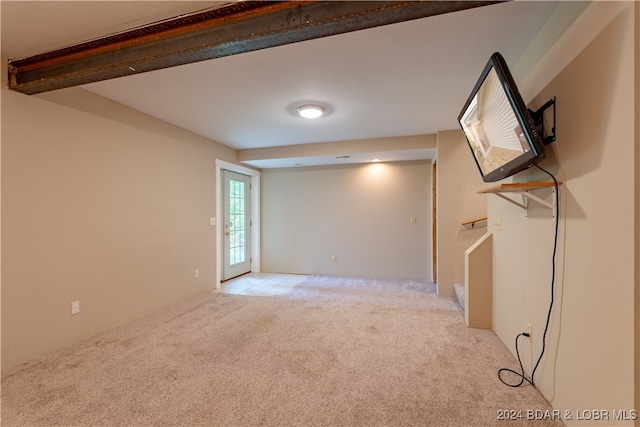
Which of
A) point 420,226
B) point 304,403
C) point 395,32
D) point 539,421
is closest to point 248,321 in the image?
point 304,403

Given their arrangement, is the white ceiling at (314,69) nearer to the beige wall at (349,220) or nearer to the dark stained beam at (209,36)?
the dark stained beam at (209,36)

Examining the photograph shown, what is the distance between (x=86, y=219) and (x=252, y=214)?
3243 mm

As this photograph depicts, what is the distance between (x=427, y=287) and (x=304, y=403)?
324cm

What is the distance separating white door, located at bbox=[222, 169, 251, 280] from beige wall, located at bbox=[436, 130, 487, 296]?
11.5ft

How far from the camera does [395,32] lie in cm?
178

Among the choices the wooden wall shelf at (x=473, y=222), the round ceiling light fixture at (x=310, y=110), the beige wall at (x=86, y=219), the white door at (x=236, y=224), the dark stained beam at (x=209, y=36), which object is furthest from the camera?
the white door at (x=236, y=224)

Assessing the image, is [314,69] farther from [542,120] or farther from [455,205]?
[455,205]

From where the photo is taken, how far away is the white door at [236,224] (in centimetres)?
493

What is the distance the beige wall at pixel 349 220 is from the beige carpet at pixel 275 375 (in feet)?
6.28

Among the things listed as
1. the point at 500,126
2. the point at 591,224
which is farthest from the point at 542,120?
the point at 591,224

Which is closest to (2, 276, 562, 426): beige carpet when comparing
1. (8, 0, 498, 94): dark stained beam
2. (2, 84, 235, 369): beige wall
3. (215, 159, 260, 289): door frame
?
(2, 84, 235, 369): beige wall

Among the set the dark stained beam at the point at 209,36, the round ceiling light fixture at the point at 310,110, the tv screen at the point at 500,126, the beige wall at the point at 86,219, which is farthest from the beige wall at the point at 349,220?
the dark stained beam at the point at 209,36

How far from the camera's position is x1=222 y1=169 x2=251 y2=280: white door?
4.93 meters

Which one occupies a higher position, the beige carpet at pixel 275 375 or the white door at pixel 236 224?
the white door at pixel 236 224
